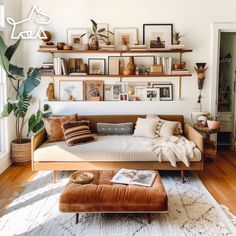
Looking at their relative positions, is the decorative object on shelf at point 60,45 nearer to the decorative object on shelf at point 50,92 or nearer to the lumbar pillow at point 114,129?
the decorative object on shelf at point 50,92

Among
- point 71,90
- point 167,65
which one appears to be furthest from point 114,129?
point 167,65

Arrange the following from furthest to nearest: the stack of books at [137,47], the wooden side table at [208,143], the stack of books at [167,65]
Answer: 1. the stack of books at [167,65]
2. the stack of books at [137,47]
3. the wooden side table at [208,143]

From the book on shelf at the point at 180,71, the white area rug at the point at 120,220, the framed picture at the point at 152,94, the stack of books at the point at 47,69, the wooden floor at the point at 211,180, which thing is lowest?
the white area rug at the point at 120,220

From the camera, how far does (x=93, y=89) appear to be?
5379mm

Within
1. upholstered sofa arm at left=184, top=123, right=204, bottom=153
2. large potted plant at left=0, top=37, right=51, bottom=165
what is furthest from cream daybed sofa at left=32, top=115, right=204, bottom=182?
large potted plant at left=0, top=37, right=51, bottom=165

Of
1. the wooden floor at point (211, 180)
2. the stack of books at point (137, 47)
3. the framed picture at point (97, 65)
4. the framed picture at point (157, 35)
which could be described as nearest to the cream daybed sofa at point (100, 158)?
the wooden floor at point (211, 180)

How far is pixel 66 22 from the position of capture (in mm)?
5270

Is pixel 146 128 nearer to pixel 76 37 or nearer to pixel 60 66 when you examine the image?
pixel 60 66

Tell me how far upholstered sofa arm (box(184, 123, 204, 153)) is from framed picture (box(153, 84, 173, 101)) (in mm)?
560

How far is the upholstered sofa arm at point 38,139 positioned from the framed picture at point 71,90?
86cm

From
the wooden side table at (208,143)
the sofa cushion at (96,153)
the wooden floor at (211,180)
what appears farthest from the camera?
the wooden side table at (208,143)

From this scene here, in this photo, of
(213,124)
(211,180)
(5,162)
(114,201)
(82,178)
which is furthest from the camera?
(213,124)

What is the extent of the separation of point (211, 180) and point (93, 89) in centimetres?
241

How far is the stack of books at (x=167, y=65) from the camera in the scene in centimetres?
518
